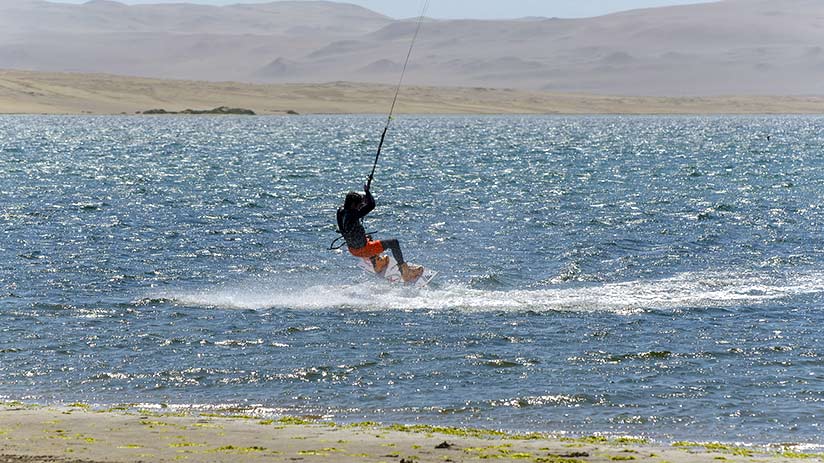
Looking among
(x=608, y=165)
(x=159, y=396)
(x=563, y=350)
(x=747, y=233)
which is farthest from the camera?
(x=608, y=165)

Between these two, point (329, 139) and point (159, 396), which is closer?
point (159, 396)

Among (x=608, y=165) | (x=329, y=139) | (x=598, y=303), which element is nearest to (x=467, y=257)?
(x=598, y=303)

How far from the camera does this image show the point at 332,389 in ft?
60.5

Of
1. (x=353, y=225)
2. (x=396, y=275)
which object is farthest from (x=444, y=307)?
(x=353, y=225)

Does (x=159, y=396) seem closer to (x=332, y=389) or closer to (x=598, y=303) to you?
(x=332, y=389)

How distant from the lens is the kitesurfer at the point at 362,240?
26.9 metres

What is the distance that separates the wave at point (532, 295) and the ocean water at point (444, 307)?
0.29ft

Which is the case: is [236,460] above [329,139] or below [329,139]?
above

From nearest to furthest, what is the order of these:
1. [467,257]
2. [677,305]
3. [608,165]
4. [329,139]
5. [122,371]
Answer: [122,371] < [677,305] < [467,257] < [608,165] < [329,139]

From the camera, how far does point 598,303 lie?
2531cm

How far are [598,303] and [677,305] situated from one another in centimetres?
164

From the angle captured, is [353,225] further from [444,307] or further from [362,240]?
[444,307]

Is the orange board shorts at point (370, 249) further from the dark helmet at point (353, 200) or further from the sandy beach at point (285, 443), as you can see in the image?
the sandy beach at point (285, 443)

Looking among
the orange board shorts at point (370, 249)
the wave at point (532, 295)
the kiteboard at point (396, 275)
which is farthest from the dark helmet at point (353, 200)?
the wave at point (532, 295)
